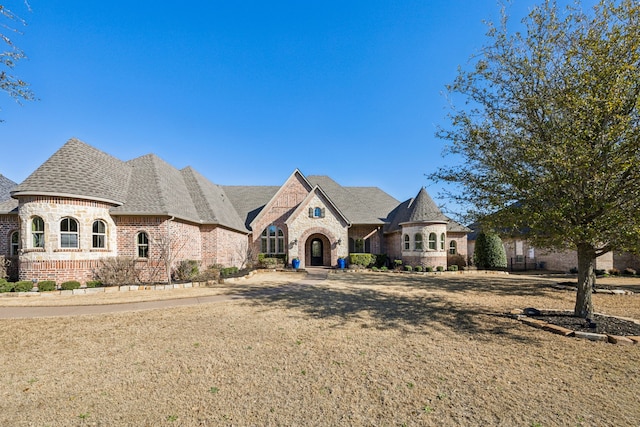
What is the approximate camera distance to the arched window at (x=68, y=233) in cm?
1471

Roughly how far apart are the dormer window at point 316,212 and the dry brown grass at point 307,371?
53.0 ft

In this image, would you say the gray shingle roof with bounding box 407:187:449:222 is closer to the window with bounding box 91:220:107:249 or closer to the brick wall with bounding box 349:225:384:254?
the brick wall with bounding box 349:225:384:254

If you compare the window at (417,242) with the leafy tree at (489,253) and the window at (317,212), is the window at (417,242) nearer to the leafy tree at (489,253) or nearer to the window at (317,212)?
the leafy tree at (489,253)

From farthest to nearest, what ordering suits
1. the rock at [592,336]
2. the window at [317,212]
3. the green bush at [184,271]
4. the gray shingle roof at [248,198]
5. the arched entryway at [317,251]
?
the gray shingle roof at [248,198], the arched entryway at [317,251], the window at [317,212], the green bush at [184,271], the rock at [592,336]

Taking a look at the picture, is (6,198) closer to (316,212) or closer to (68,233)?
(68,233)

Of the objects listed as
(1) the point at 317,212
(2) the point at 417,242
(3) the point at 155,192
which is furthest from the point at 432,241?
(3) the point at 155,192

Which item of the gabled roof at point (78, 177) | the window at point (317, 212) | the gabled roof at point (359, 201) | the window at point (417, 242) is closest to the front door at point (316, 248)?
the gabled roof at point (359, 201)

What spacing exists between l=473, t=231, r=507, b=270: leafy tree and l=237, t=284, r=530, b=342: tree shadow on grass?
574 inches

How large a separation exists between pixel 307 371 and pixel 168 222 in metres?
13.8

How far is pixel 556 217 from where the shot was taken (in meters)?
7.71

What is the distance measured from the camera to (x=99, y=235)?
15641 millimetres

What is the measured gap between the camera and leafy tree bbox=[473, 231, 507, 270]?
2434 cm

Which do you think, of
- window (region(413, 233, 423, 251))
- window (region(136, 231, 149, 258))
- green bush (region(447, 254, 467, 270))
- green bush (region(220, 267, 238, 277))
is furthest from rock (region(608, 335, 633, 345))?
green bush (region(447, 254, 467, 270))

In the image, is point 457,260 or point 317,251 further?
point 317,251
